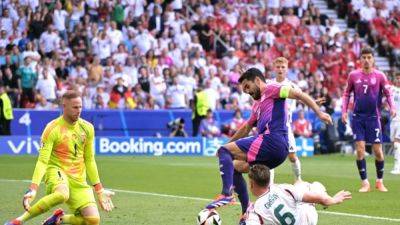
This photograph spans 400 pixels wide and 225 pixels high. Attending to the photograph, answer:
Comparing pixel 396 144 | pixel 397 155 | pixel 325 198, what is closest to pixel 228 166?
pixel 325 198

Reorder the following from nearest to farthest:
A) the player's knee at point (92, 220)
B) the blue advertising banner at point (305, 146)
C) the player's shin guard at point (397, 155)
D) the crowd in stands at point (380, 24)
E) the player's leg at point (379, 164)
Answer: the player's knee at point (92, 220) → the player's leg at point (379, 164) → the player's shin guard at point (397, 155) → the blue advertising banner at point (305, 146) → the crowd in stands at point (380, 24)

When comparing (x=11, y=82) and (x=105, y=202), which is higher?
(x=105, y=202)

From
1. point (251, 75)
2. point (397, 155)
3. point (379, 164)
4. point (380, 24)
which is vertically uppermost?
point (251, 75)

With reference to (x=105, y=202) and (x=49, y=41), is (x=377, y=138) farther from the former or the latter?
(x=49, y=41)

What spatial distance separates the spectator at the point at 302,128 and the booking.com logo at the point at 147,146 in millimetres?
3122

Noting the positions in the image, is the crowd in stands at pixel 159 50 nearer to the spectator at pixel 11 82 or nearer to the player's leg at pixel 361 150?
the spectator at pixel 11 82

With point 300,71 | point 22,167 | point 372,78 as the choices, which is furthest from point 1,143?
point 372,78

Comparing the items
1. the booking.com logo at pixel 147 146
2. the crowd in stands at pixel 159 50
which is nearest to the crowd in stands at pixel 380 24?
the crowd in stands at pixel 159 50

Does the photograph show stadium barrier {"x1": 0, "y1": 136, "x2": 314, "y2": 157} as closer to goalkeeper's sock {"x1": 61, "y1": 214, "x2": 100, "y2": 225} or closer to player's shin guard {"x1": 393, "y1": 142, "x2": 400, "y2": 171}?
player's shin guard {"x1": 393, "y1": 142, "x2": 400, "y2": 171}

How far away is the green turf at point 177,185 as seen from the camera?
14.3 metres

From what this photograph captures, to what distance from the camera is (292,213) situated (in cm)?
970

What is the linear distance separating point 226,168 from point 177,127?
1857 cm

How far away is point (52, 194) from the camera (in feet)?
38.4

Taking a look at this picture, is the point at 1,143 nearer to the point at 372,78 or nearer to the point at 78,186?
the point at 372,78
